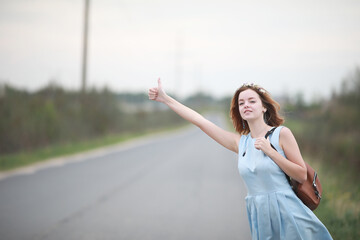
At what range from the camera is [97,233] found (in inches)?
206

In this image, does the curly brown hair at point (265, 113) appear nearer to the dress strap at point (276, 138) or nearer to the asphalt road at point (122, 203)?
the dress strap at point (276, 138)

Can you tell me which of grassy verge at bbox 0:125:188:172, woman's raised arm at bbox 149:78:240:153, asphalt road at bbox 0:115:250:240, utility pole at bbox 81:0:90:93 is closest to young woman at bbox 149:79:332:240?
woman's raised arm at bbox 149:78:240:153

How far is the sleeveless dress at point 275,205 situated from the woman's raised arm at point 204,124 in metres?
0.39

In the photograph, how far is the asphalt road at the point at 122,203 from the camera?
536cm

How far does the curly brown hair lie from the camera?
2959mm

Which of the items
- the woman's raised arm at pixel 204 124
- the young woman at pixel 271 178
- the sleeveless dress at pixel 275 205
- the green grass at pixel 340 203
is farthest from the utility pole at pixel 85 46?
the sleeveless dress at pixel 275 205

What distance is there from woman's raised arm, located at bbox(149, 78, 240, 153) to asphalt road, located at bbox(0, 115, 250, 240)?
7.74 feet

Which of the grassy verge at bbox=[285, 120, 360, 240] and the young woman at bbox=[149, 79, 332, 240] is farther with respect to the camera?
the grassy verge at bbox=[285, 120, 360, 240]

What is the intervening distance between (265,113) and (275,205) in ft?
2.58

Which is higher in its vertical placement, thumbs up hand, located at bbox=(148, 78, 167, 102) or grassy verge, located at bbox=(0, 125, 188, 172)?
thumbs up hand, located at bbox=(148, 78, 167, 102)

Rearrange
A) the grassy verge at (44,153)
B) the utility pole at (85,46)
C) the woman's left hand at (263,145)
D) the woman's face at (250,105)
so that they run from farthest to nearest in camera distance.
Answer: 1. the utility pole at (85,46)
2. the grassy verge at (44,153)
3. the woman's face at (250,105)
4. the woman's left hand at (263,145)

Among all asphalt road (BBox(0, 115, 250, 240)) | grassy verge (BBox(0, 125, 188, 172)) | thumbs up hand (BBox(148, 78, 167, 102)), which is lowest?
grassy verge (BBox(0, 125, 188, 172))

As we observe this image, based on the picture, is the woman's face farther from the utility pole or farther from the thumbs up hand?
the utility pole

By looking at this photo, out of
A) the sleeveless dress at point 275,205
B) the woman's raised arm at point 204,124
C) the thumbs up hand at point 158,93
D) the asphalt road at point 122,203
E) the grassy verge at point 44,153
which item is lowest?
the grassy verge at point 44,153
